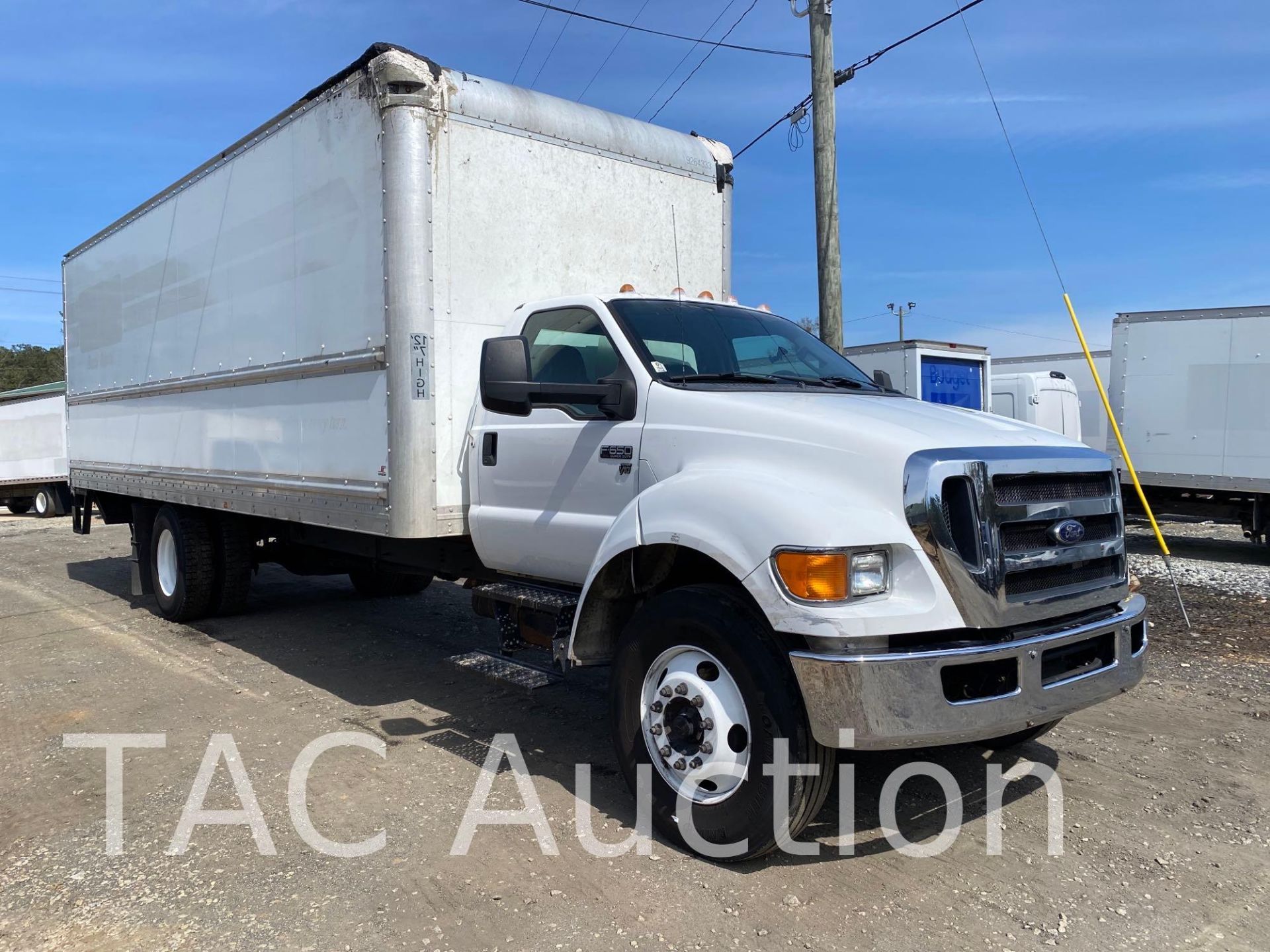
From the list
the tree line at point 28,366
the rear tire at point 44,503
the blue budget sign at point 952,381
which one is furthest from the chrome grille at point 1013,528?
the tree line at point 28,366

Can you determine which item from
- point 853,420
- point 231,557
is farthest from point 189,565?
point 853,420

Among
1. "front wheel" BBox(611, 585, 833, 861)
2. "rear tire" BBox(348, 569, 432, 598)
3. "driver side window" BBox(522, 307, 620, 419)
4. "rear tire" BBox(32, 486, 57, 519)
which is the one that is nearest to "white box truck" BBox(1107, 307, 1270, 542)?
"rear tire" BBox(348, 569, 432, 598)

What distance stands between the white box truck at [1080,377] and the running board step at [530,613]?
509 inches

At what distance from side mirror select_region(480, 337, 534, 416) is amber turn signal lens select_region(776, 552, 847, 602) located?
5.24 ft

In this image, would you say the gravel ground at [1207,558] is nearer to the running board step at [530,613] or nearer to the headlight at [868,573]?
the running board step at [530,613]

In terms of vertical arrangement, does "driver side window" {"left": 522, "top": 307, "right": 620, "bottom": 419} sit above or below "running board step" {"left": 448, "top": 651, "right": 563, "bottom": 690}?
above

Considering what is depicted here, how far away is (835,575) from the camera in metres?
3.29

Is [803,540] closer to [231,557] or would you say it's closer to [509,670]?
[509,670]

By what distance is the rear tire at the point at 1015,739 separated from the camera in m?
4.68

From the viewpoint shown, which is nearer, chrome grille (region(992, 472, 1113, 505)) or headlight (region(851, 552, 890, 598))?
headlight (region(851, 552, 890, 598))

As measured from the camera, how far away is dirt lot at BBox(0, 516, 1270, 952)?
327cm

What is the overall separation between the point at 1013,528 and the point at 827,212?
22.7ft

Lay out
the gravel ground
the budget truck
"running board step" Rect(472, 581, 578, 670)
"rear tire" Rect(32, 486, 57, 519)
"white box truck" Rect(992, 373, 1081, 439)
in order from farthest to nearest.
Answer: "rear tire" Rect(32, 486, 57, 519) → "white box truck" Rect(992, 373, 1081, 439) → the gravel ground → "running board step" Rect(472, 581, 578, 670) → the budget truck

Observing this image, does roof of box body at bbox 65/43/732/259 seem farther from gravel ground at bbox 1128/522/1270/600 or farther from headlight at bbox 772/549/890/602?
gravel ground at bbox 1128/522/1270/600
